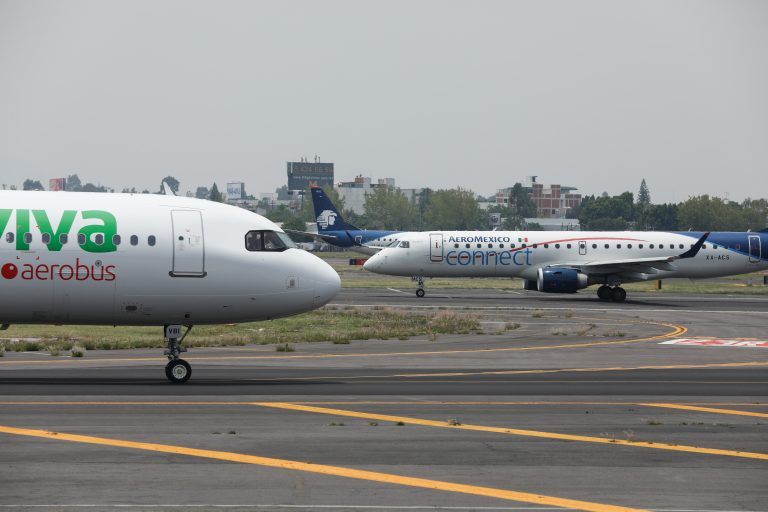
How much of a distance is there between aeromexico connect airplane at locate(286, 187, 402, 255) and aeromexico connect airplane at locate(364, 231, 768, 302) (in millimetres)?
24816

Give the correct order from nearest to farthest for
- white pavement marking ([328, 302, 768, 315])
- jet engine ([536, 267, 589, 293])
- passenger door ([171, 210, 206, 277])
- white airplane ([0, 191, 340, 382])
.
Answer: white airplane ([0, 191, 340, 382]) < passenger door ([171, 210, 206, 277]) < white pavement marking ([328, 302, 768, 315]) < jet engine ([536, 267, 589, 293])

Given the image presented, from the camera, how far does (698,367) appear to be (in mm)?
30969

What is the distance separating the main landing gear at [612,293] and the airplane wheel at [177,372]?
43.4 metres

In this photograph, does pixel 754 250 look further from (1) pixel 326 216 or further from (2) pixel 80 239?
(2) pixel 80 239

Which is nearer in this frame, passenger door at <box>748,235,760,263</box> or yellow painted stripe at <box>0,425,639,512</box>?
yellow painted stripe at <box>0,425,639,512</box>

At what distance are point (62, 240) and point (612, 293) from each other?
1812 inches

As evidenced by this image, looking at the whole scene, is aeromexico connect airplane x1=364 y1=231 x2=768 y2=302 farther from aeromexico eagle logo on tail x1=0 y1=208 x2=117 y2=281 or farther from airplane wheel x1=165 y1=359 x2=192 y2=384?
aeromexico eagle logo on tail x1=0 y1=208 x2=117 y2=281

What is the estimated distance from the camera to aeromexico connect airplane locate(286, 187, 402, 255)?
297ft

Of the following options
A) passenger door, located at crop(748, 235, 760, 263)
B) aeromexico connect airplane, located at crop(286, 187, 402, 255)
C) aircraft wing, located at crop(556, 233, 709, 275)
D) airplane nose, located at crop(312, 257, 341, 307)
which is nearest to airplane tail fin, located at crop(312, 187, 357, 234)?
aeromexico connect airplane, located at crop(286, 187, 402, 255)

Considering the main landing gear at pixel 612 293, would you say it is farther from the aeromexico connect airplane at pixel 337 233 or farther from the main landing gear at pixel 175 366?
the main landing gear at pixel 175 366

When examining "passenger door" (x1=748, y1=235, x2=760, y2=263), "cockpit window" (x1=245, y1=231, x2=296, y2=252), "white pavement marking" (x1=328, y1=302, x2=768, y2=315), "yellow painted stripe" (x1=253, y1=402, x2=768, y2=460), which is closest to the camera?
"yellow painted stripe" (x1=253, y1=402, x2=768, y2=460)

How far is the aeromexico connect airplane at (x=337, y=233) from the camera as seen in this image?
9050cm

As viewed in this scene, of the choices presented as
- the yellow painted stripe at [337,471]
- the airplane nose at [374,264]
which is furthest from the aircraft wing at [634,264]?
the yellow painted stripe at [337,471]

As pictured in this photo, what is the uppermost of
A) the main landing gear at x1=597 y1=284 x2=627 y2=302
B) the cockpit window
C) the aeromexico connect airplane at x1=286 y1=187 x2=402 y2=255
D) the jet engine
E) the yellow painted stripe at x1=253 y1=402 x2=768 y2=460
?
the aeromexico connect airplane at x1=286 y1=187 x2=402 y2=255
